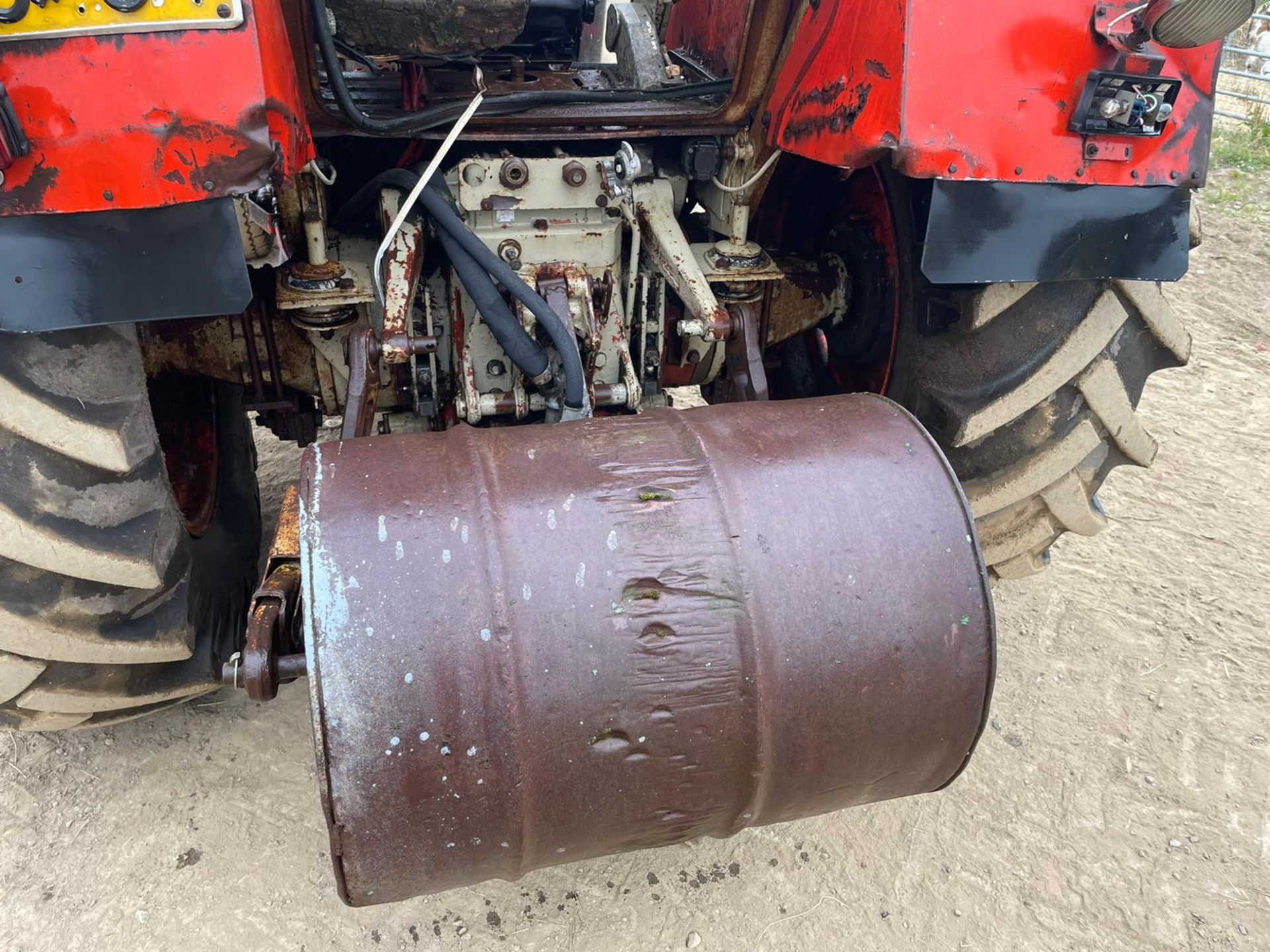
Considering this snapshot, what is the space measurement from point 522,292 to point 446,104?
51cm

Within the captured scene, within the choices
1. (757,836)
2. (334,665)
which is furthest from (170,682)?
(757,836)

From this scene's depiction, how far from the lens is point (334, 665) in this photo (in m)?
1.14

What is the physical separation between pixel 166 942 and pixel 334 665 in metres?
1.02

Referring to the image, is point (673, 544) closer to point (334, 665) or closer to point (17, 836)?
point (334, 665)

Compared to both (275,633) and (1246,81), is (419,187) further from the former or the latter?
(1246,81)

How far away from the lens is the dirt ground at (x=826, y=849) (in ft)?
5.82

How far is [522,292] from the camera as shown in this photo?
5.73 ft

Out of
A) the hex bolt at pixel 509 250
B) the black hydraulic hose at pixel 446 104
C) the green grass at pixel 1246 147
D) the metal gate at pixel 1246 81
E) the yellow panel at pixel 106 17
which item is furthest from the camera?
the metal gate at pixel 1246 81

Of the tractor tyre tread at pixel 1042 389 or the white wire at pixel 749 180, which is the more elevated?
the white wire at pixel 749 180

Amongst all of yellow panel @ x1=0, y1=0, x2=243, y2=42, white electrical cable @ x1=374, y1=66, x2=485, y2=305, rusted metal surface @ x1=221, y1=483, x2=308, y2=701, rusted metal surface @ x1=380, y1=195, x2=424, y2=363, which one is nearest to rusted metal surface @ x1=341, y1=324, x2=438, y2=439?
rusted metal surface @ x1=380, y1=195, x2=424, y2=363

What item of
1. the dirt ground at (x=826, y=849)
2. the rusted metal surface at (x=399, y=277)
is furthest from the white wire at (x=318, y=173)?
the dirt ground at (x=826, y=849)

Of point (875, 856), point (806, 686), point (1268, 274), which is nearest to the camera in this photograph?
point (806, 686)

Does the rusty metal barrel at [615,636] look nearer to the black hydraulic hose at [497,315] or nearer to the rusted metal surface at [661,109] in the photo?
Result: the black hydraulic hose at [497,315]

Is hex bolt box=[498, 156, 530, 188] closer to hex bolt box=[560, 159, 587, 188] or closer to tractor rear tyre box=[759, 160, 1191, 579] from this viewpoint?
hex bolt box=[560, 159, 587, 188]
